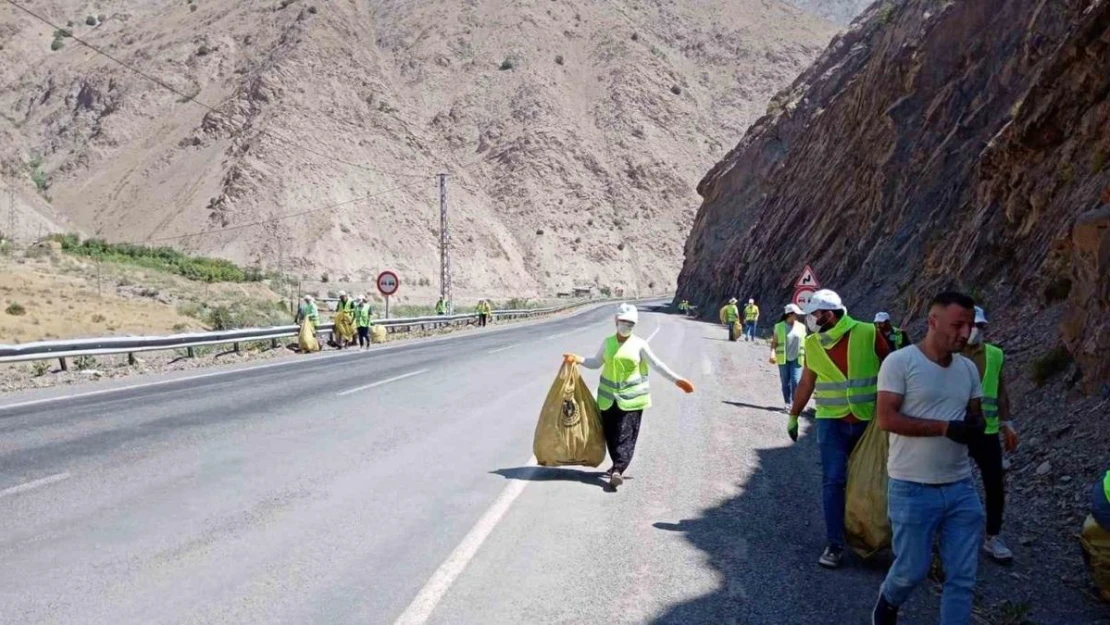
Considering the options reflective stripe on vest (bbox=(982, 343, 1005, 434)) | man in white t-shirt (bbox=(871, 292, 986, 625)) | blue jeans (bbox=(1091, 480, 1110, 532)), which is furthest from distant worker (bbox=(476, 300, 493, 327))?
man in white t-shirt (bbox=(871, 292, 986, 625))

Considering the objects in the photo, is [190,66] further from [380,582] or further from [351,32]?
[380,582]

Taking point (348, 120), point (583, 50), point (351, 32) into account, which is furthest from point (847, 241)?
point (583, 50)

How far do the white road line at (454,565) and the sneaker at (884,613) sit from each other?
2329mm

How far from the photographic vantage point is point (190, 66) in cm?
7969

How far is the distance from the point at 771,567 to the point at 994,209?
14.6 meters

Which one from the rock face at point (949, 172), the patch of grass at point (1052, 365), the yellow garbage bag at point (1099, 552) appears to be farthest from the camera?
the rock face at point (949, 172)

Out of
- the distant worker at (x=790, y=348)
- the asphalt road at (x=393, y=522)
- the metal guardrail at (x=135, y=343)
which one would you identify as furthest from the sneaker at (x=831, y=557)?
the metal guardrail at (x=135, y=343)

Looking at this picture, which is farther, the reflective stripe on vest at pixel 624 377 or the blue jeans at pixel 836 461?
the reflective stripe on vest at pixel 624 377

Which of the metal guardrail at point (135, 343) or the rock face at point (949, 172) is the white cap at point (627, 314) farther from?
the metal guardrail at point (135, 343)

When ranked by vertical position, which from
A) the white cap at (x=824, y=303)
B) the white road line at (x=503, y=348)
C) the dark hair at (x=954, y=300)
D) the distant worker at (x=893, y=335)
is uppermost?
the dark hair at (x=954, y=300)

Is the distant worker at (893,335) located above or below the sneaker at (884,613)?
above

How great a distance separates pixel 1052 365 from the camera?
10414mm

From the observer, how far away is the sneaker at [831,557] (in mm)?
5988

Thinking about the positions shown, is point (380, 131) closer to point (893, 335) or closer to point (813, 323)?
point (893, 335)
